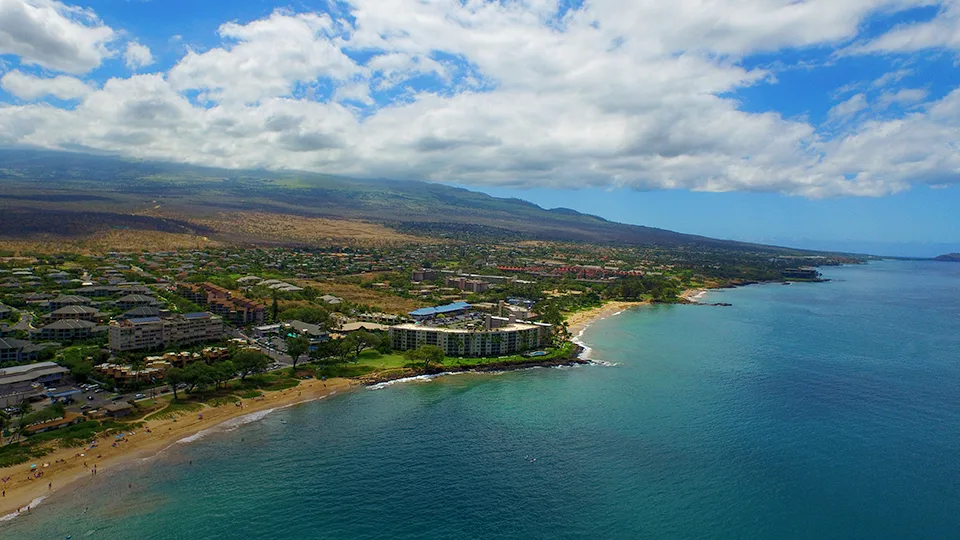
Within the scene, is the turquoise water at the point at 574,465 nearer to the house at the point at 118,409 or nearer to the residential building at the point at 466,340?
the house at the point at 118,409

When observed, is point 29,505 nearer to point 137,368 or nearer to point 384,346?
point 137,368

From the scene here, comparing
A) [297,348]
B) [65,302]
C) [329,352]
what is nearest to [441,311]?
[329,352]

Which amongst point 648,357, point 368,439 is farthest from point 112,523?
point 648,357

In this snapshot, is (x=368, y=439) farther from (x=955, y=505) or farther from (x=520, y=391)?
(x=955, y=505)

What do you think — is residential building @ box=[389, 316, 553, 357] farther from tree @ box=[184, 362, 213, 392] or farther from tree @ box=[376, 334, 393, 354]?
tree @ box=[184, 362, 213, 392]

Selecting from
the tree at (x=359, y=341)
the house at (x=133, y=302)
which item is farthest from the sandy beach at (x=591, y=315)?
the house at (x=133, y=302)

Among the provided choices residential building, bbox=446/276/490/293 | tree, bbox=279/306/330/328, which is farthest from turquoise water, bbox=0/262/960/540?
residential building, bbox=446/276/490/293
